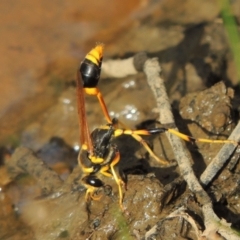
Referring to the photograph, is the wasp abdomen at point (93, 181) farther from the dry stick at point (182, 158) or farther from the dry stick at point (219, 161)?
the dry stick at point (219, 161)

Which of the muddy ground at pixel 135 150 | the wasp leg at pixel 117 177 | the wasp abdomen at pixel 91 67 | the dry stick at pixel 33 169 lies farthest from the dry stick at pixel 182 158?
the dry stick at pixel 33 169

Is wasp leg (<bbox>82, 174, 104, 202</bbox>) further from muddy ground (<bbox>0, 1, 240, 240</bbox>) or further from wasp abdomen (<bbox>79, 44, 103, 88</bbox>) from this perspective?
wasp abdomen (<bbox>79, 44, 103, 88</bbox>)

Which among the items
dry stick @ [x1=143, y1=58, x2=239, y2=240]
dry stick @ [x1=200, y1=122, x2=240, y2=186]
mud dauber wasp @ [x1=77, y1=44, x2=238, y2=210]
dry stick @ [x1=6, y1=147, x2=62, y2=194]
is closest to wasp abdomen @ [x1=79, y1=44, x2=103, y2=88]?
mud dauber wasp @ [x1=77, y1=44, x2=238, y2=210]

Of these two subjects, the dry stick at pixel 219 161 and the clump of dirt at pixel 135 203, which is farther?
the dry stick at pixel 219 161

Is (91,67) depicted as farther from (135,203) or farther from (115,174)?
(135,203)

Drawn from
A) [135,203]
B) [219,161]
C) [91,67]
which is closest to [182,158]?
[219,161]

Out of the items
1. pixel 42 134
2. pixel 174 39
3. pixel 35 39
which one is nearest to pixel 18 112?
pixel 42 134
